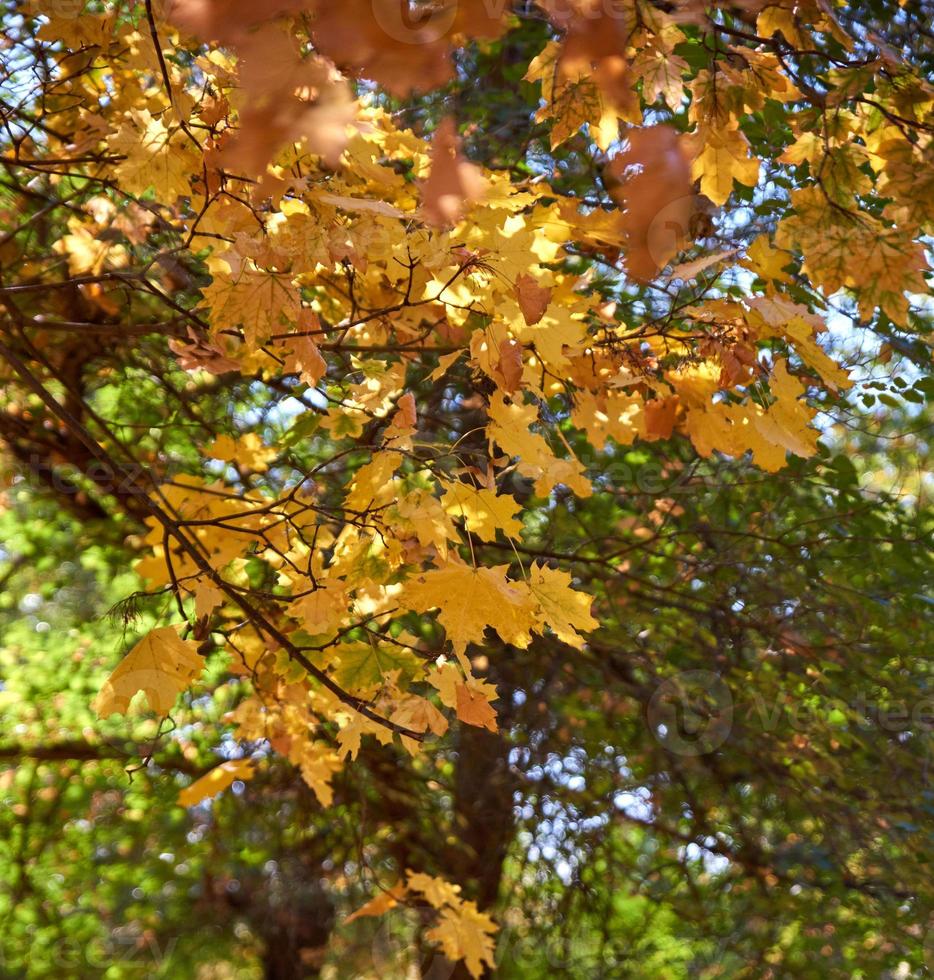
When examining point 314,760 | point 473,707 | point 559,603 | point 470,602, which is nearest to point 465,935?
point 314,760

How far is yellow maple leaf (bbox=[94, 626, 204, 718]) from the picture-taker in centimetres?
198

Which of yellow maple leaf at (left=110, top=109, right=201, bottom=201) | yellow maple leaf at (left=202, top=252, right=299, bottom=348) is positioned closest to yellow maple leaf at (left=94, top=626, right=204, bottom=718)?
yellow maple leaf at (left=202, top=252, right=299, bottom=348)

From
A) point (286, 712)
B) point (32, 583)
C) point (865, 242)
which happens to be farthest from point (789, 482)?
point (32, 583)

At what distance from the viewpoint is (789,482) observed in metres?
3.77

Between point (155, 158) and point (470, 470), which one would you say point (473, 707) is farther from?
point (155, 158)

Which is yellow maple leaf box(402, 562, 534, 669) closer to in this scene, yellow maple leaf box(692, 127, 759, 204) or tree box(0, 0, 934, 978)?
tree box(0, 0, 934, 978)

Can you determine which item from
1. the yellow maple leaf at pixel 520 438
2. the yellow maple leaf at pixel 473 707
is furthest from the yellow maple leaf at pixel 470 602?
the yellow maple leaf at pixel 520 438

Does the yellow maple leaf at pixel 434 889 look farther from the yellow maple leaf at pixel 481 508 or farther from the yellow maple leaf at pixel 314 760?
the yellow maple leaf at pixel 481 508

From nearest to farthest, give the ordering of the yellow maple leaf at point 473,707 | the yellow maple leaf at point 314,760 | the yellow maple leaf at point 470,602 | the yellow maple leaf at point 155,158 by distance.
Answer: the yellow maple leaf at point 470,602, the yellow maple leaf at point 473,707, the yellow maple leaf at point 155,158, the yellow maple leaf at point 314,760

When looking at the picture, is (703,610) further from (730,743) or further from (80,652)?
(80,652)

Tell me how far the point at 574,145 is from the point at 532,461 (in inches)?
65.9

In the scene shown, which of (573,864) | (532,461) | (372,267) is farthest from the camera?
(573,864)

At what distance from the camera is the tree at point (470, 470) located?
6.47 ft

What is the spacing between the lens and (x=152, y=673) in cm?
201
